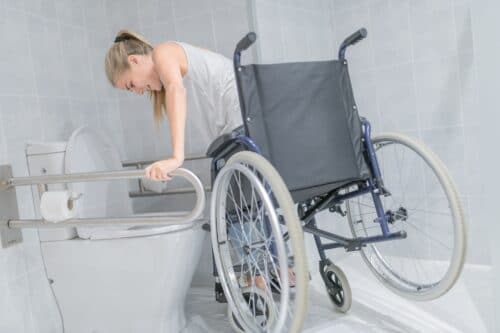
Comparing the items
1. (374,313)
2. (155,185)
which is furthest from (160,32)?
(374,313)

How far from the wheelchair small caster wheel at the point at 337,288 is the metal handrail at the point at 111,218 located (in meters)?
0.61

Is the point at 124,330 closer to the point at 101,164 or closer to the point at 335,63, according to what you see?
the point at 101,164

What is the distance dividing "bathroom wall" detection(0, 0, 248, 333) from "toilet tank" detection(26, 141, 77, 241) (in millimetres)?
70

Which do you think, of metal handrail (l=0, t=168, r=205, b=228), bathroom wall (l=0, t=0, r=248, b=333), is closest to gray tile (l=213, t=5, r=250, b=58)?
bathroom wall (l=0, t=0, r=248, b=333)

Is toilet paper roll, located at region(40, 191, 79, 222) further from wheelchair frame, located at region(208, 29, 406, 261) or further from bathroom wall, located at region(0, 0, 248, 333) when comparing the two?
wheelchair frame, located at region(208, 29, 406, 261)

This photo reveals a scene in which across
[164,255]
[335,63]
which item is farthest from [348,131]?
[164,255]

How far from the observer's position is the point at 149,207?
2.28m

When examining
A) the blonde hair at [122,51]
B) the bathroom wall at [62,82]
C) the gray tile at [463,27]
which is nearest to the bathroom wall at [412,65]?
the gray tile at [463,27]

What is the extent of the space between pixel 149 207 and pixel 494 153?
1725mm

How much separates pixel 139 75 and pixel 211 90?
0.76 ft

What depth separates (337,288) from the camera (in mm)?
1681

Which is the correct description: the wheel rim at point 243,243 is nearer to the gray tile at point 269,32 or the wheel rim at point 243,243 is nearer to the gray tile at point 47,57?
the gray tile at point 269,32

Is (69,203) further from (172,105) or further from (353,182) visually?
(353,182)

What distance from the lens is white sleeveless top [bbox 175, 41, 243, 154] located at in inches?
58.3
